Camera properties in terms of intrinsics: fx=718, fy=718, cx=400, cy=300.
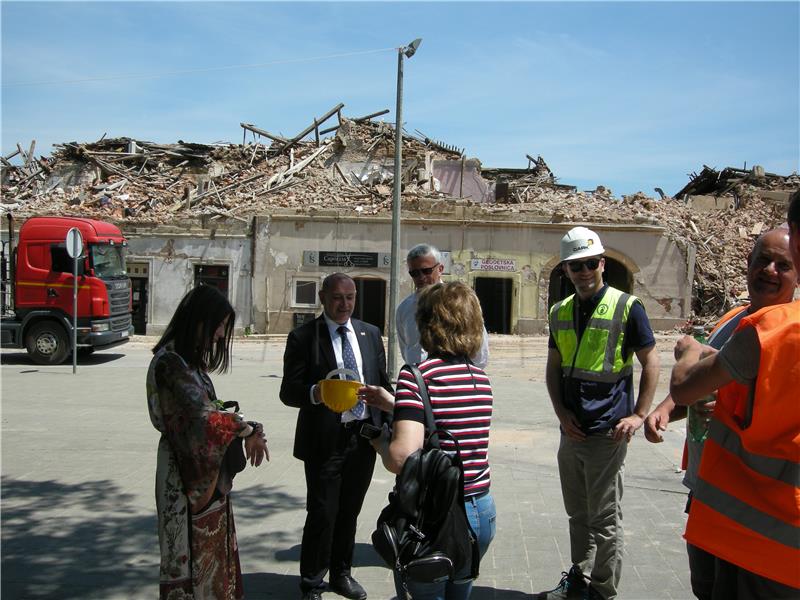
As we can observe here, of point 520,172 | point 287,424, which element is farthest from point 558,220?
point 287,424

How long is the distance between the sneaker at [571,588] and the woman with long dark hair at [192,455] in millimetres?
1871

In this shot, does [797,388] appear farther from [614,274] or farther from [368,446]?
[614,274]

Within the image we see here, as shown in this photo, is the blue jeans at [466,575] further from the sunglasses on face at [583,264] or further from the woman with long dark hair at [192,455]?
the sunglasses on face at [583,264]

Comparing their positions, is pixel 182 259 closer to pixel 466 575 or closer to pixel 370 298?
pixel 370 298

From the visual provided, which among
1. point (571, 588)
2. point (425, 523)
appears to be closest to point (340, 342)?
point (425, 523)

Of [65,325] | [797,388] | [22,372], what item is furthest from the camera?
[65,325]

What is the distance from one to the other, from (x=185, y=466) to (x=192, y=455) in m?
0.07

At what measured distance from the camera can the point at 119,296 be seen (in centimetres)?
1739

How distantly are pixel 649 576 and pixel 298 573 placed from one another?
86.0 inches

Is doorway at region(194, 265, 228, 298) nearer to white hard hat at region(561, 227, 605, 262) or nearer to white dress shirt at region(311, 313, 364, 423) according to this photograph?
white dress shirt at region(311, 313, 364, 423)

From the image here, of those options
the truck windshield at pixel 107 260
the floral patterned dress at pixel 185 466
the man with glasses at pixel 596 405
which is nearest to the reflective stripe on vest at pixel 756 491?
the man with glasses at pixel 596 405

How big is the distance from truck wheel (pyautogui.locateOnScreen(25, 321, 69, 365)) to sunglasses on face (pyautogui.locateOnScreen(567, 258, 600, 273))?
1470 cm

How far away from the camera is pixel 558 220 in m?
24.9

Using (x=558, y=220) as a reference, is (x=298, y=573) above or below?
below
